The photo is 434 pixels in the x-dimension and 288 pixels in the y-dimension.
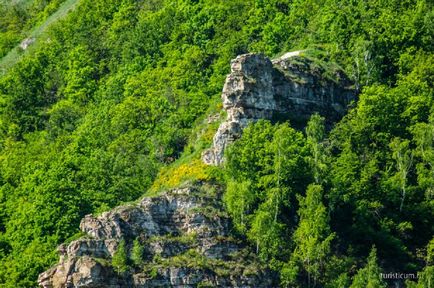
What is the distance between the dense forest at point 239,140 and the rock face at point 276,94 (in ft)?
6.42

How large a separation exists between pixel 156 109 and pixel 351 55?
28.3 meters

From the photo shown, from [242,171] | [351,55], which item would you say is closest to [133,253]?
[242,171]

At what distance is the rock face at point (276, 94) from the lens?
386 feet

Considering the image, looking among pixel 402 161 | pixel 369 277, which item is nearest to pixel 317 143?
pixel 402 161

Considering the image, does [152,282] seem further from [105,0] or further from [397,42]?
[105,0]

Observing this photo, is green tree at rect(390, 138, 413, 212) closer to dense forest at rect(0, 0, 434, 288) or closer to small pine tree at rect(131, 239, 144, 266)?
dense forest at rect(0, 0, 434, 288)

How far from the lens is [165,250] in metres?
104

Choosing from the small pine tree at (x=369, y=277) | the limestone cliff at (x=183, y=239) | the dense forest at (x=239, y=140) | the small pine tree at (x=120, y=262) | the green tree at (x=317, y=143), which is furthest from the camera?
the green tree at (x=317, y=143)

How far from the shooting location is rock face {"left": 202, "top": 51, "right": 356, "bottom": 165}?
118 metres

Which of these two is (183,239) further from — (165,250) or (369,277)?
(369,277)

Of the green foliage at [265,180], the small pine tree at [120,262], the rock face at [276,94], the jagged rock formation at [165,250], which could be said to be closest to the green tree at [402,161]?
the rock face at [276,94]

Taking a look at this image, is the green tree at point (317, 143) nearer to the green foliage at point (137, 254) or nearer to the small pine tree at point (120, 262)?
the green foliage at point (137, 254)

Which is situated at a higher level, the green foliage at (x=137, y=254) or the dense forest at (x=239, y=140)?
the green foliage at (x=137, y=254)

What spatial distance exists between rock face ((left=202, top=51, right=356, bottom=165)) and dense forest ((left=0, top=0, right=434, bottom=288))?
1.96 meters
